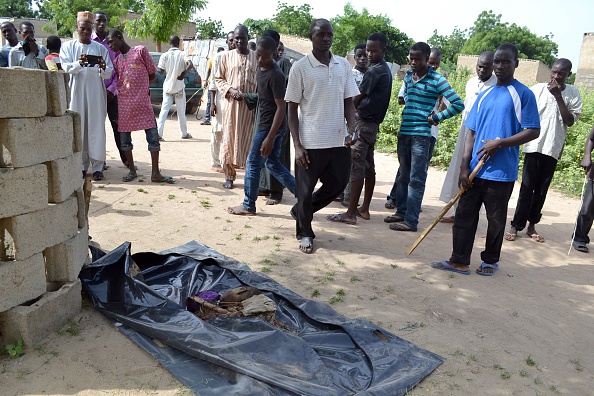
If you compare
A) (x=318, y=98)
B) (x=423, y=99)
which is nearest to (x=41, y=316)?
(x=318, y=98)

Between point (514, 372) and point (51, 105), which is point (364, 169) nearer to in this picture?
point (514, 372)

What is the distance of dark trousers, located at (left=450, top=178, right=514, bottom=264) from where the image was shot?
14.4ft

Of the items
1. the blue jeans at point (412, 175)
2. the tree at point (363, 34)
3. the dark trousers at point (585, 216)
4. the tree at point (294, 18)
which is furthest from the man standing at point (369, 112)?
the tree at point (294, 18)

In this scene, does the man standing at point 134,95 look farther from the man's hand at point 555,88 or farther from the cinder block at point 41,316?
the man's hand at point 555,88

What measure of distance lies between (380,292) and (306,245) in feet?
3.36

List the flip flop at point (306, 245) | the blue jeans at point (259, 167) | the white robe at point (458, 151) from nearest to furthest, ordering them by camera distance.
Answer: the flip flop at point (306, 245)
the blue jeans at point (259, 167)
the white robe at point (458, 151)

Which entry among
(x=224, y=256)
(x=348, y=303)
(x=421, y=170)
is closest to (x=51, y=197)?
(x=224, y=256)

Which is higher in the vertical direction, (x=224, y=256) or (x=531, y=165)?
(x=531, y=165)

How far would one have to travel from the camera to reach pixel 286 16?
167 ft

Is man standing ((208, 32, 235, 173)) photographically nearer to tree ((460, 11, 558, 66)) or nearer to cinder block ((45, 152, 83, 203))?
cinder block ((45, 152, 83, 203))

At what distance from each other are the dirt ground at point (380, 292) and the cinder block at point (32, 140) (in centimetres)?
106

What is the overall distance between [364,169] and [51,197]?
3.45 m

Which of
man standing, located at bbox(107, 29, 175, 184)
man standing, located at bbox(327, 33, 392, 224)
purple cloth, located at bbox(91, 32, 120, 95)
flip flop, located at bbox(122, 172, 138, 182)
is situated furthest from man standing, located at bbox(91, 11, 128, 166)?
man standing, located at bbox(327, 33, 392, 224)

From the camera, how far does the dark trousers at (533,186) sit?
579cm
